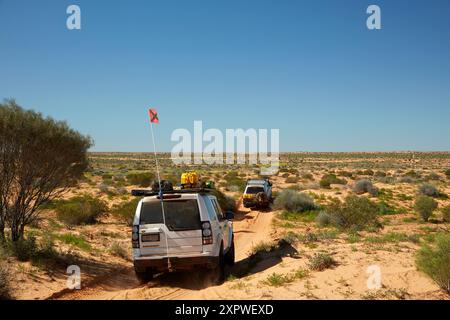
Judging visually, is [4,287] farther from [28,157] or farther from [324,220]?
[324,220]

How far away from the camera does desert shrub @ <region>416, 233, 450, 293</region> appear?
6.41m

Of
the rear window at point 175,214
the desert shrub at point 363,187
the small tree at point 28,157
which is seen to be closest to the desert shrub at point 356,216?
the rear window at point 175,214

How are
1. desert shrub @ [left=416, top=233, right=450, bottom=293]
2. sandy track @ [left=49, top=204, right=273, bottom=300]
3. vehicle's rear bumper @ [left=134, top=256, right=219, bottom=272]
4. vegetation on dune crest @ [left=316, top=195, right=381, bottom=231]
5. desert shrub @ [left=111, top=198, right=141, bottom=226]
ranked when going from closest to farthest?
desert shrub @ [left=416, top=233, right=450, bottom=293] → sandy track @ [left=49, top=204, right=273, bottom=300] → vehicle's rear bumper @ [left=134, top=256, right=219, bottom=272] → vegetation on dune crest @ [left=316, top=195, right=381, bottom=231] → desert shrub @ [left=111, top=198, right=141, bottom=226]

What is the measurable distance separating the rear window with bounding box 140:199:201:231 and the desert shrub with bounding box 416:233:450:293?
14.0 feet

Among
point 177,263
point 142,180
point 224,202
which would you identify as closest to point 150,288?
point 177,263

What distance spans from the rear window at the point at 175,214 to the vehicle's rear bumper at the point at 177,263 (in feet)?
2.04

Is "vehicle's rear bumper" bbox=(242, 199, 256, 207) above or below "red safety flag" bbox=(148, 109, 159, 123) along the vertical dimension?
below

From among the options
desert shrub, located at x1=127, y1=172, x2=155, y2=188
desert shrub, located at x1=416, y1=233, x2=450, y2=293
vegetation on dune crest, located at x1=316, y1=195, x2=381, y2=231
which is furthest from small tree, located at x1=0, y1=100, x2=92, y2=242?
desert shrub, located at x1=127, y1=172, x2=155, y2=188

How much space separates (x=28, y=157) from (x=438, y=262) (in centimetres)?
933

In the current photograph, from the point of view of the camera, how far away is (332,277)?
7.62m

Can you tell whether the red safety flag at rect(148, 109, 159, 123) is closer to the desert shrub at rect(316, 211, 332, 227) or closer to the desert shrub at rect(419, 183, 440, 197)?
the desert shrub at rect(316, 211, 332, 227)

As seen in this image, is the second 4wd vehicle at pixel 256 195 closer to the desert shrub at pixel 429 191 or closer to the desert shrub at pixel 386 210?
the desert shrub at pixel 386 210
